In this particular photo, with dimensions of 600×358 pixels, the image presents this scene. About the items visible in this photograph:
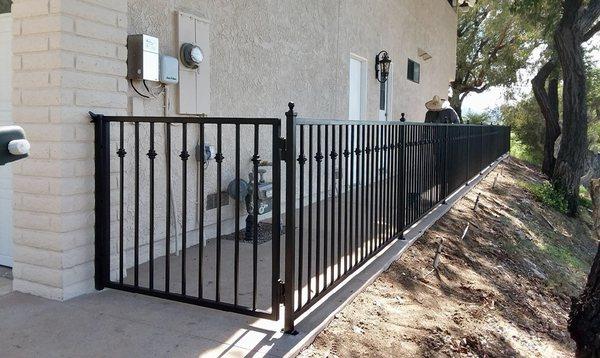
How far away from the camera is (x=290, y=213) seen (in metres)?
2.93

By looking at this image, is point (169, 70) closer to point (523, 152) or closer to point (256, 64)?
point (256, 64)

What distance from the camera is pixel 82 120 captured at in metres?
3.39

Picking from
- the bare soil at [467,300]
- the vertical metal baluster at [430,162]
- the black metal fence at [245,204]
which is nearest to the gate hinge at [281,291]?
the black metal fence at [245,204]

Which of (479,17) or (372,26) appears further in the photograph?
(479,17)

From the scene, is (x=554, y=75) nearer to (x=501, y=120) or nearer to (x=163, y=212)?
(x=501, y=120)

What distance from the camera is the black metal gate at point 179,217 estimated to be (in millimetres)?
3086

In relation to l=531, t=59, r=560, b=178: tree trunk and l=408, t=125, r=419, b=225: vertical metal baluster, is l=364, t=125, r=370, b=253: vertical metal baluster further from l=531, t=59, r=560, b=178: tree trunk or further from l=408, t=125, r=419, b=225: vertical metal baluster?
l=531, t=59, r=560, b=178: tree trunk

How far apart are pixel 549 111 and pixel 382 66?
10.3m

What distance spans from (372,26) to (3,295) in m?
7.07

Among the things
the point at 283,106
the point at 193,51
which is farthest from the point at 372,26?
the point at 193,51

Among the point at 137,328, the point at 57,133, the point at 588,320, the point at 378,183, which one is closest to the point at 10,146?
the point at 137,328

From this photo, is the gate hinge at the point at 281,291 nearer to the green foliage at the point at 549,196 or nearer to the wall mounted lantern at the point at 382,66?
the wall mounted lantern at the point at 382,66

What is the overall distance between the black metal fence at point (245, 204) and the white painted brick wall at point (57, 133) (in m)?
0.12

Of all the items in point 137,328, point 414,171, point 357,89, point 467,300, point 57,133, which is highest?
point 357,89
